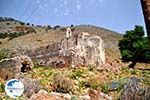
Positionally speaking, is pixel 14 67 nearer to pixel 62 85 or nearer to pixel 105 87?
pixel 62 85

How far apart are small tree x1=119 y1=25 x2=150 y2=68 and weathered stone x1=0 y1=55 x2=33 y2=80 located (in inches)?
716

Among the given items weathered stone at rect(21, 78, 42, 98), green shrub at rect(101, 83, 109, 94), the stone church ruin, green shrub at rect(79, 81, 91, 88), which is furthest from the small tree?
weathered stone at rect(21, 78, 42, 98)

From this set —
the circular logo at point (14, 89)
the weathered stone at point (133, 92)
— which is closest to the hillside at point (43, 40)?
the weathered stone at point (133, 92)

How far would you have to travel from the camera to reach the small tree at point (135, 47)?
41.8 m

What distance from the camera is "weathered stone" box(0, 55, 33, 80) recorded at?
22959 mm

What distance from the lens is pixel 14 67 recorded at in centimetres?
2331

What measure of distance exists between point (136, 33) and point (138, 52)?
3.65 m

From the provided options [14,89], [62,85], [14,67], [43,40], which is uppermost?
[43,40]

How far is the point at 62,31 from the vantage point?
62375 mm

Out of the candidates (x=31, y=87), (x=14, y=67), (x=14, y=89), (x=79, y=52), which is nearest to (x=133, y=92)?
(x=31, y=87)

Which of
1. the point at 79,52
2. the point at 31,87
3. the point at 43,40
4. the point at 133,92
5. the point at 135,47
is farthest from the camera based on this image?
the point at 43,40

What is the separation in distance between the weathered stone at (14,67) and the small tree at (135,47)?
18.2 m

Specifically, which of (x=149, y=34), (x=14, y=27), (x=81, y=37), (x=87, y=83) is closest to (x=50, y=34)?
(x=14, y=27)

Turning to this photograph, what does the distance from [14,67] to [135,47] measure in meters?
22.4
